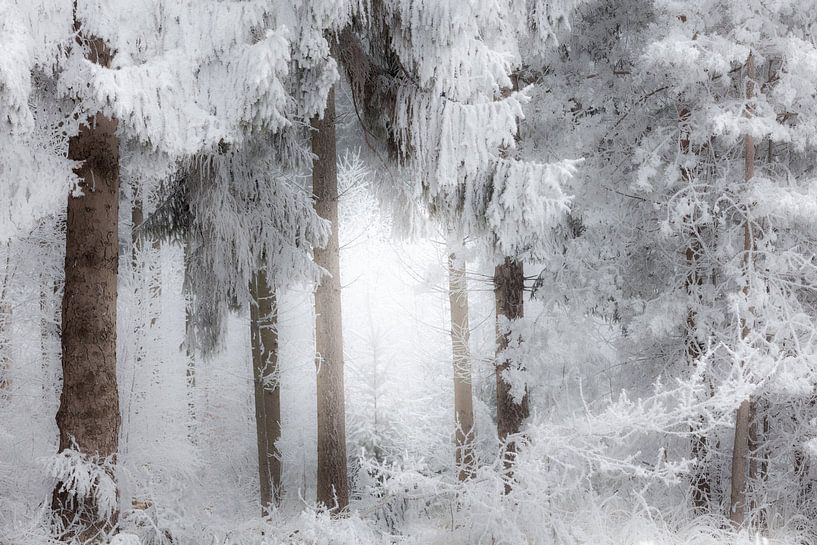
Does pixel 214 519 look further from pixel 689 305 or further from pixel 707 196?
pixel 707 196

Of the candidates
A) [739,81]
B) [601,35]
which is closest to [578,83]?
[601,35]

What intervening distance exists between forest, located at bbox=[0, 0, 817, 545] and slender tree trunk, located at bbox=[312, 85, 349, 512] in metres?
0.03

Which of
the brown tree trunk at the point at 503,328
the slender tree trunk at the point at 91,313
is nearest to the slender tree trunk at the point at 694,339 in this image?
the brown tree trunk at the point at 503,328

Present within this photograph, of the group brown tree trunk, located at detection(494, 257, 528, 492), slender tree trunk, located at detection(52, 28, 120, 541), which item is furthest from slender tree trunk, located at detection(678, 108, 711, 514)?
slender tree trunk, located at detection(52, 28, 120, 541)

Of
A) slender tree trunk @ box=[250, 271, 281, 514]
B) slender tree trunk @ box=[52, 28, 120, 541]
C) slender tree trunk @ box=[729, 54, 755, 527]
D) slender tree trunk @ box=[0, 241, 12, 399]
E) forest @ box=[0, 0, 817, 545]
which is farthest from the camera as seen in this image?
slender tree trunk @ box=[250, 271, 281, 514]

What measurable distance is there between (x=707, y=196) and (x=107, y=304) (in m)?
6.33

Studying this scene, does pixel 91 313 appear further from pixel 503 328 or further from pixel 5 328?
pixel 5 328

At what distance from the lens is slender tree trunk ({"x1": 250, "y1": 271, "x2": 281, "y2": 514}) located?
11867 mm

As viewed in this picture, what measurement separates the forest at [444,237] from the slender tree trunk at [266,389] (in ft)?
0.20

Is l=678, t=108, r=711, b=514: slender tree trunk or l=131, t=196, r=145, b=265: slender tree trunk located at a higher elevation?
l=131, t=196, r=145, b=265: slender tree trunk

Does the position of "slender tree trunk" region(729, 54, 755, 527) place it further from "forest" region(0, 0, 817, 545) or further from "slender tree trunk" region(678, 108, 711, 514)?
"slender tree trunk" region(678, 108, 711, 514)

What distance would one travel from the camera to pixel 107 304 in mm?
5242

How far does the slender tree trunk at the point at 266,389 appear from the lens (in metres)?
11.9

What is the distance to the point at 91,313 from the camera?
516 centimetres
